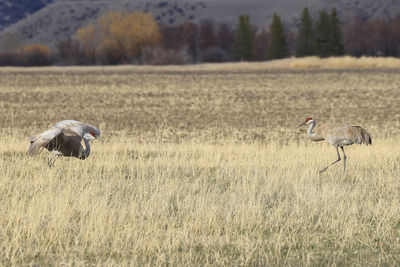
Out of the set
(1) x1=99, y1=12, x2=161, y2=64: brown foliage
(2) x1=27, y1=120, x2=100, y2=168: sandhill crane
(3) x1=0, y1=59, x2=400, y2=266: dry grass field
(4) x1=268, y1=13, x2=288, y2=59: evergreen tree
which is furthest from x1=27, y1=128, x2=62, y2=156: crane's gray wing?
(1) x1=99, y1=12, x2=161, y2=64: brown foliage

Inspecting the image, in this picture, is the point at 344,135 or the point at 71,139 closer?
the point at 71,139

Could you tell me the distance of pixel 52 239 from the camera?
656 cm

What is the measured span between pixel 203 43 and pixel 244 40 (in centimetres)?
2328

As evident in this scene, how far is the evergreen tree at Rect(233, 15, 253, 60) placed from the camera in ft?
341

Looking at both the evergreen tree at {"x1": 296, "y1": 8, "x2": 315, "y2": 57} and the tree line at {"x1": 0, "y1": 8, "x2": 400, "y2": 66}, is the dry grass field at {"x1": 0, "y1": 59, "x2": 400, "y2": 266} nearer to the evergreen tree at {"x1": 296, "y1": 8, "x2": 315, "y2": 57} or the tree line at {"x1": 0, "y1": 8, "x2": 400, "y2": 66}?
the tree line at {"x1": 0, "y1": 8, "x2": 400, "y2": 66}

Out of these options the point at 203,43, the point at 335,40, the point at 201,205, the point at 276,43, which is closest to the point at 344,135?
the point at 201,205

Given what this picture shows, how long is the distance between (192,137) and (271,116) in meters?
5.92

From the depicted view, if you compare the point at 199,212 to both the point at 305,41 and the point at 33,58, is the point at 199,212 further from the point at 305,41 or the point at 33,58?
the point at 33,58

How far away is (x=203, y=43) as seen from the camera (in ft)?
416

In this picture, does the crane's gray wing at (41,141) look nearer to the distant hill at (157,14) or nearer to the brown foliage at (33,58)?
the brown foliage at (33,58)

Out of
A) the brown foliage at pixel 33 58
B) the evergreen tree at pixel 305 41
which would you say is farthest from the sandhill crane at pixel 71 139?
the brown foliage at pixel 33 58

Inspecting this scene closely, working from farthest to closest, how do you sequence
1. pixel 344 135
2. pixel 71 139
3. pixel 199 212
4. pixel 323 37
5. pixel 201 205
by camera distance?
pixel 323 37 → pixel 344 135 → pixel 71 139 → pixel 201 205 → pixel 199 212

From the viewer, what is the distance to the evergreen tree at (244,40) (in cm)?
10394

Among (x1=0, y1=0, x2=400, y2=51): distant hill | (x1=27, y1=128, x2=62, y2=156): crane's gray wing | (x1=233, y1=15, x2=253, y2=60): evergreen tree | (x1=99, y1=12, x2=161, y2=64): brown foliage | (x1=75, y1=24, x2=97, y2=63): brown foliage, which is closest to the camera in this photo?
(x1=27, y1=128, x2=62, y2=156): crane's gray wing
